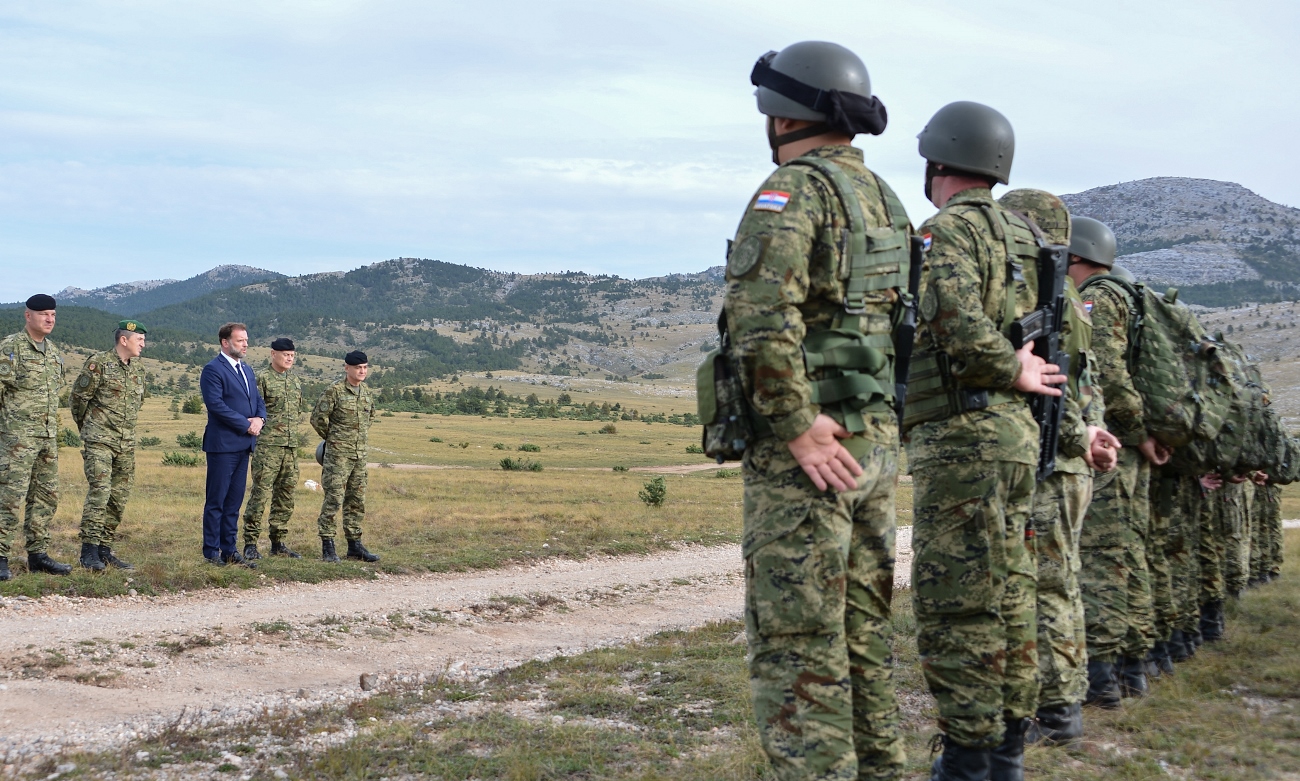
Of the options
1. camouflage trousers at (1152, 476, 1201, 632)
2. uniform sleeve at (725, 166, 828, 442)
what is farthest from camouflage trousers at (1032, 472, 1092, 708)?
camouflage trousers at (1152, 476, 1201, 632)

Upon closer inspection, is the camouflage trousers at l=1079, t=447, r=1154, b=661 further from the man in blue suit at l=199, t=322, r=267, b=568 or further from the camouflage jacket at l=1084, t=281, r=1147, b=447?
the man in blue suit at l=199, t=322, r=267, b=568

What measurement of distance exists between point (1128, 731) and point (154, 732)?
5.49m

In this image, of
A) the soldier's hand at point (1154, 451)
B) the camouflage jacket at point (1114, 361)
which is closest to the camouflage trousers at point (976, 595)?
the camouflage jacket at point (1114, 361)

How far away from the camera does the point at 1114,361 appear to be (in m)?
6.40

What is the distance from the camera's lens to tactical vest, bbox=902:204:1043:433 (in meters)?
4.40

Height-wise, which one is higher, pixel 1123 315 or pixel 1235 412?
pixel 1123 315

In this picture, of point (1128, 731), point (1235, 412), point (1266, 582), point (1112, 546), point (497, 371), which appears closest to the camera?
point (1128, 731)

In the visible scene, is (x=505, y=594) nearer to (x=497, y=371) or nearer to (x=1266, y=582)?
(x=1266, y=582)

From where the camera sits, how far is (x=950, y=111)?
4957 mm

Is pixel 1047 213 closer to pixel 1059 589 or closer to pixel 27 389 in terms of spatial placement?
pixel 1059 589

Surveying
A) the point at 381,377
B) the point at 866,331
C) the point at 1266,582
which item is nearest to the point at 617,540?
the point at 1266,582

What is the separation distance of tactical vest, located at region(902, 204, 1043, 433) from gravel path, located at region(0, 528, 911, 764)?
14.8 ft

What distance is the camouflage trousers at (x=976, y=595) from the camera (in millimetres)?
4195

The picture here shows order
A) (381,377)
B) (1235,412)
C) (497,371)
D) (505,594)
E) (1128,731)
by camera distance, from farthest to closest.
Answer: (497,371) → (381,377) → (505,594) → (1235,412) → (1128,731)
